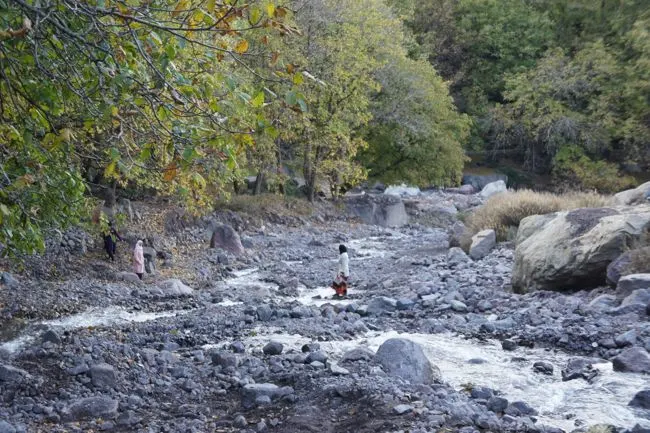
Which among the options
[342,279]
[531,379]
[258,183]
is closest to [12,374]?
[531,379]

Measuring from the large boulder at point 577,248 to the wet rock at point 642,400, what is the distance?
644 cm

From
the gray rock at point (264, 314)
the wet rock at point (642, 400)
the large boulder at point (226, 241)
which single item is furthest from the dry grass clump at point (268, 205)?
the wet rock at point (642, 400)

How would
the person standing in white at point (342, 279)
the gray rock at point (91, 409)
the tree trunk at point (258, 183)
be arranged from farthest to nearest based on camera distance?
1. the tree trunk at point (258, 183)
2. the person standing in white at point (342, 279)
3. the gray rock at point (91, 409)

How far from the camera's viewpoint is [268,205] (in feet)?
103

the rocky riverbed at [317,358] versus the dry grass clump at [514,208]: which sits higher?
the dry grass clump at [514,208]

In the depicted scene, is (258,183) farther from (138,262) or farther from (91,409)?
(91,409)

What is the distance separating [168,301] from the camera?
1541 cm

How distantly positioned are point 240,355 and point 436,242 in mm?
18467

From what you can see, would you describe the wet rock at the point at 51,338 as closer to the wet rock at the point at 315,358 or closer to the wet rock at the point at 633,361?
the wet rock at the point at 315,358

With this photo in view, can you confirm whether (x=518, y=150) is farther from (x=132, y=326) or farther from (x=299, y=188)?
(x=132, y=326)

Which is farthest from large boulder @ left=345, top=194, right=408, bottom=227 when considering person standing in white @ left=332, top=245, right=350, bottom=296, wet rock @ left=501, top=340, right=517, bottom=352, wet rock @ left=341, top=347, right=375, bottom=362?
wet rock @ left=341, top=347, right=375, bottom=362

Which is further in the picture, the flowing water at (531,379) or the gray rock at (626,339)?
the gray rock at (626,339)

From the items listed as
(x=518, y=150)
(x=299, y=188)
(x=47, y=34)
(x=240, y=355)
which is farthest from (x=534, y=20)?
(x=47, y=34)

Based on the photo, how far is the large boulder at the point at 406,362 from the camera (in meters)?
8.33
